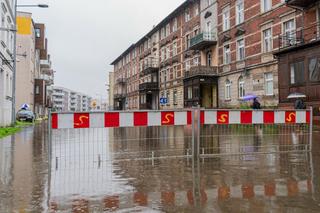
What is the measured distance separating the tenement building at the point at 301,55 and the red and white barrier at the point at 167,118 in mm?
13412

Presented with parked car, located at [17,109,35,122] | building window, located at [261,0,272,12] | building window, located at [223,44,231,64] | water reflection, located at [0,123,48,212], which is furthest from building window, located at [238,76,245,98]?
water reflection, located at [0,123,48,212]

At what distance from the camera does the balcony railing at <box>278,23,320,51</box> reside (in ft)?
78.7

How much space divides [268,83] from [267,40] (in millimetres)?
3353

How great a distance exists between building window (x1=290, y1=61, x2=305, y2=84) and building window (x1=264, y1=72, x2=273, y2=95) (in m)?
4.97

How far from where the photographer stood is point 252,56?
32.2m

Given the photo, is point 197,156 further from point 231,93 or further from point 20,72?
point 20,72

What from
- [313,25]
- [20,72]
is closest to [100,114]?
[313,25]

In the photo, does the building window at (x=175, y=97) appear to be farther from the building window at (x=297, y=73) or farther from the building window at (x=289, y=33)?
the building window at (x=297, y=73)

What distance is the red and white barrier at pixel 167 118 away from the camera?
7.95 metres

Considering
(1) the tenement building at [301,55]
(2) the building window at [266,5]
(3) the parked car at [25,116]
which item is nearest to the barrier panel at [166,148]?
(1) the tenement building at [301,55]

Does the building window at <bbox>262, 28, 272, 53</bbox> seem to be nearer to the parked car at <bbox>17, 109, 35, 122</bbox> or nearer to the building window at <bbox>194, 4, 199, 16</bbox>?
the building window at <bbox>194, 4, 199, 16</bbox>

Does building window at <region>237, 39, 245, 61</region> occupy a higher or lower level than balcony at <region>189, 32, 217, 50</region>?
lower

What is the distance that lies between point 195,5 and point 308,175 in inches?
1594

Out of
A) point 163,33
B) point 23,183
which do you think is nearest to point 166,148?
point 23,183
